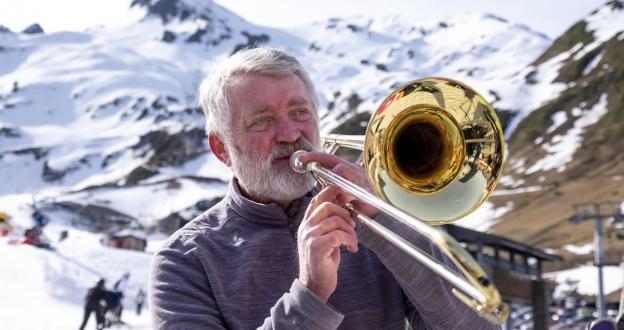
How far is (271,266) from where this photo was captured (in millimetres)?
2758

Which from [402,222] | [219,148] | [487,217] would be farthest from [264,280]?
[487,217]

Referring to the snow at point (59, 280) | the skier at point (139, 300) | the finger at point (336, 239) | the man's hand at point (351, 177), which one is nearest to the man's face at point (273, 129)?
the man's hand at point (351, 177)

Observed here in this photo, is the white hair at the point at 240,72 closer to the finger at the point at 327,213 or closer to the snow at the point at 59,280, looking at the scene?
the finger at the point at 327,213

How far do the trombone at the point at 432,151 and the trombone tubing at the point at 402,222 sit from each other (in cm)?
3

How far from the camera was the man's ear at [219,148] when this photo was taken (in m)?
3.11

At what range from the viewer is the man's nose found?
109 inches

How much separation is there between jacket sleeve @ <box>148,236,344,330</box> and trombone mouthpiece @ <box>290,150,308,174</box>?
421 mm

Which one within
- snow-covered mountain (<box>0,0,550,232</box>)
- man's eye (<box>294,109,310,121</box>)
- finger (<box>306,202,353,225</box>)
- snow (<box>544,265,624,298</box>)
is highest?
man's eye (<box>294,109,310,121</box>)

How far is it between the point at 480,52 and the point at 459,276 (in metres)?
188

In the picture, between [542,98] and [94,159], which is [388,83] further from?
[94,159]

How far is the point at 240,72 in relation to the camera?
2.89 m

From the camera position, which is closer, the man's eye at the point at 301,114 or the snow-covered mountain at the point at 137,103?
the man's eye at the point at 301,114

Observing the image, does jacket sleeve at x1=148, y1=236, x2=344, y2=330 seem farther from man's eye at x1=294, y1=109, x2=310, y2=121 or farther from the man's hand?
man's eye at x1=294, y1=109, x2=310, y2=121

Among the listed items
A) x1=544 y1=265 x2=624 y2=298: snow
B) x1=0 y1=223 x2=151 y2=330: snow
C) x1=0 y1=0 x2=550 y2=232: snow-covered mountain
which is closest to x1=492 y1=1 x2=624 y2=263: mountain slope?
x1=544 y1=265 x2=624 y2=298: snow
